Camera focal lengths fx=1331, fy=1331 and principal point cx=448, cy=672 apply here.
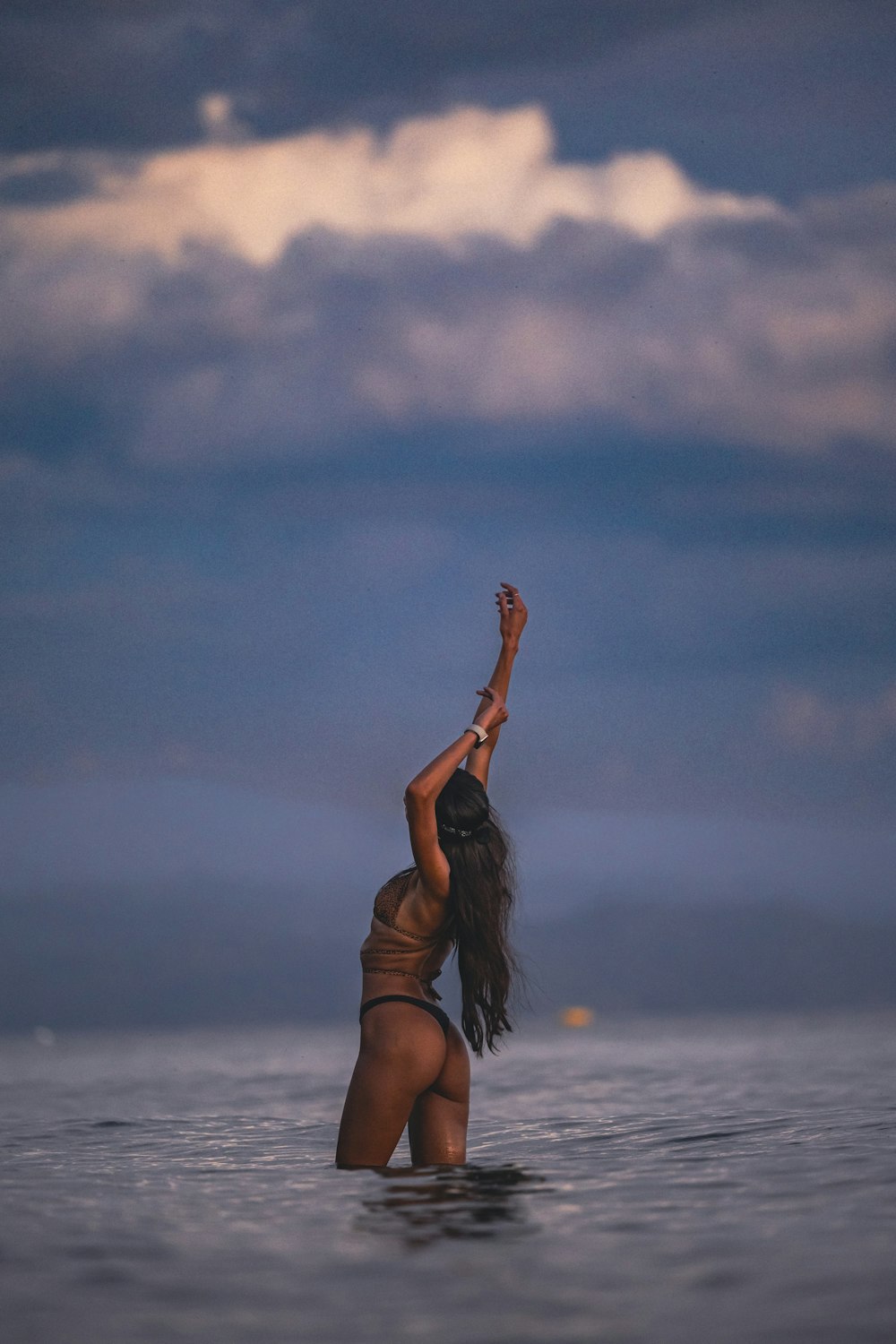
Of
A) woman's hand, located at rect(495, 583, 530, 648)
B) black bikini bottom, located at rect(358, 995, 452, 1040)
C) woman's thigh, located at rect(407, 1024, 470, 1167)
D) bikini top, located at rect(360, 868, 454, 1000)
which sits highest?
woman's hand, located at rect(495, 583, 530, 648)

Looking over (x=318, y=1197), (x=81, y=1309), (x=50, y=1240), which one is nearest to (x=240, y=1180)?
(x=318, y=1197)

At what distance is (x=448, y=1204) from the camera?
5691 mm

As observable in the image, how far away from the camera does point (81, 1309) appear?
169 inches

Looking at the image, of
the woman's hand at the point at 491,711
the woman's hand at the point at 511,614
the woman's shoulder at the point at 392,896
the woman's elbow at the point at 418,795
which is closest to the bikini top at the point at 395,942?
the woman's shoulder at the point at 392,896

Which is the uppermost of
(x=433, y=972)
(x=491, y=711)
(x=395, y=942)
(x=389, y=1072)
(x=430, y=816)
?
(x=491, y=711)

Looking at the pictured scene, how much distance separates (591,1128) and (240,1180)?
3166 millimetres

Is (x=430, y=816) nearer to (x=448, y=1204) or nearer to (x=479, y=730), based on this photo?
(x=479, y=730)

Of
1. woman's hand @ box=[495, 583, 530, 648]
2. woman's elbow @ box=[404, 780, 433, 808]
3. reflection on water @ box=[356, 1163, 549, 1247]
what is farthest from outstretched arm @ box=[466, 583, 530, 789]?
reflection on water @ box=[356, 1163, 549, 1247]

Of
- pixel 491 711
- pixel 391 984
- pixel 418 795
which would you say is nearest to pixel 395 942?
pixel 391 984

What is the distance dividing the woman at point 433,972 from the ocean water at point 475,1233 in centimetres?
25

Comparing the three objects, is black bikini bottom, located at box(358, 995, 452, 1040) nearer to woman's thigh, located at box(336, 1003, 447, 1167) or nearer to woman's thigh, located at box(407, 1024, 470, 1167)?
woman's thigh, located at box(336, 1003, 447, 1167)

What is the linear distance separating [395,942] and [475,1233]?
1664 mm

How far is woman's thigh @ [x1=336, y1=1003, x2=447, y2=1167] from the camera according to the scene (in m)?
6.34

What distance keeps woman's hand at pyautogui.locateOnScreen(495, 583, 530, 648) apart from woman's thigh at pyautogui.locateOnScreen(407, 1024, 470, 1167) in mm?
2298
